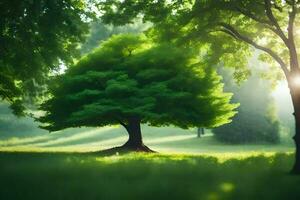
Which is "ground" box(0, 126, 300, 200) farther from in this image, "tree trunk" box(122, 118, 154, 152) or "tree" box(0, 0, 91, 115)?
"tree trunk" box(122, 118, 154, 152)

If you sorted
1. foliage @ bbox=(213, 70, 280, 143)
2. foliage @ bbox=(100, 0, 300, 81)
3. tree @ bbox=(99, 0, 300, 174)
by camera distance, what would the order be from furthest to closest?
foliage @ bbox=(213, 70, 280, 143), foliage @ bbox=(100, 0, 300, 81), tree @ bbox=(99, 0, 300, 174)

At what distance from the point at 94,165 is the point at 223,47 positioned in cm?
915

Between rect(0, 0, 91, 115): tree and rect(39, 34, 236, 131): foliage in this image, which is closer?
rect(0, 0, 91, 115): tree

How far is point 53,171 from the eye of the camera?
47.1 ft

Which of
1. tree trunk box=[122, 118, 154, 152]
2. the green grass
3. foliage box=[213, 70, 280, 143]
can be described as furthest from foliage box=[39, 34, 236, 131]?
foliage box=[213, 70, 280, 143]

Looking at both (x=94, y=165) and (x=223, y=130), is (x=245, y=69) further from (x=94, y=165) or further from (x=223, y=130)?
(x=223, y=130)

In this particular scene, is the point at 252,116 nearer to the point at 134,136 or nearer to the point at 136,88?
the point at 134,136

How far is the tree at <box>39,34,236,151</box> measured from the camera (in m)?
24.9

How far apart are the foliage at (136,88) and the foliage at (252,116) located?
1966 centimetres

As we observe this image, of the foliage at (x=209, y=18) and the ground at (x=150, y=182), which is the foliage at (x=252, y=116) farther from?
the ground at (x=150, y=182)

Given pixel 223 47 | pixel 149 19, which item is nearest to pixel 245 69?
pixel 223 47

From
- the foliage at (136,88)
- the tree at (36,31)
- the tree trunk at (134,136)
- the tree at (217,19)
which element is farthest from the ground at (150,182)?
the tree trunk at (134,136)

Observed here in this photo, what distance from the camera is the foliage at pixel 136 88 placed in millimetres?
24891

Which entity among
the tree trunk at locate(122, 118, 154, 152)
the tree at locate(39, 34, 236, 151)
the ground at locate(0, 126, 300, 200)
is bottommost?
the ground at locate(0, 126, 300, 200)
